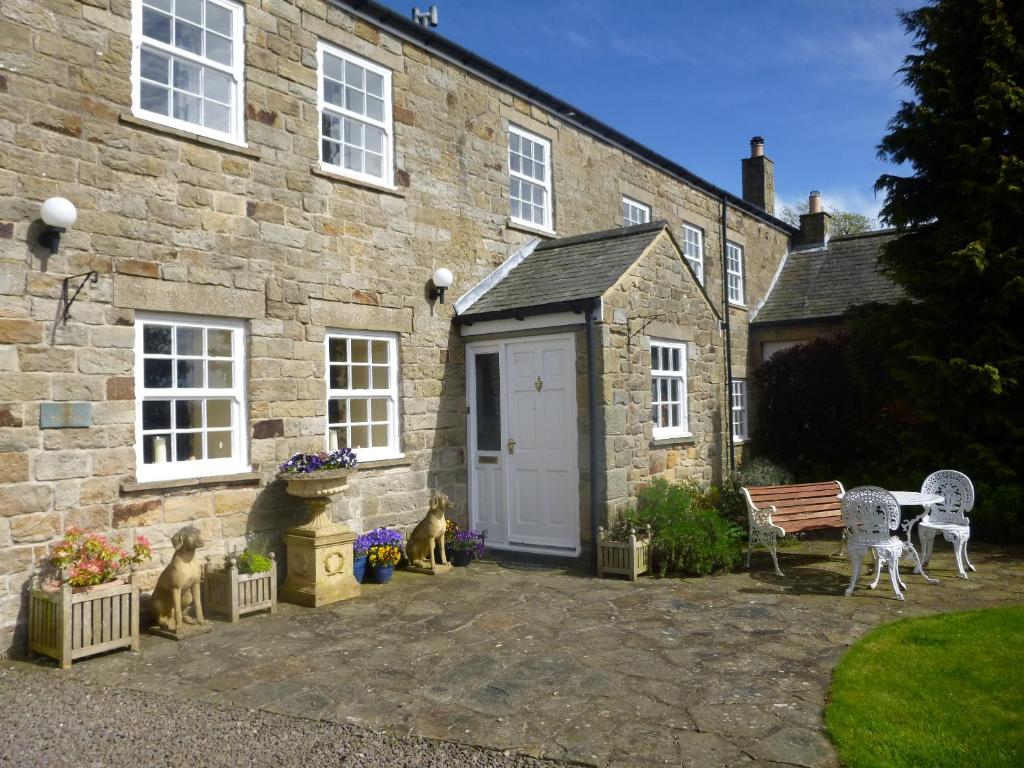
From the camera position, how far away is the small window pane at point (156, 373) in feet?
23.7

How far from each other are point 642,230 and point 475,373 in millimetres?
2999

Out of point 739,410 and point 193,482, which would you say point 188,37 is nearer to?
point 193,482

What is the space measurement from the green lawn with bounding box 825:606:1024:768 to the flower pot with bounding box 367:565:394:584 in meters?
4.67

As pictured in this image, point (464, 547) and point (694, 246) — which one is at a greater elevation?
point (694, 246)

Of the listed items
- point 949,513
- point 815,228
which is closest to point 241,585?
point 949,513

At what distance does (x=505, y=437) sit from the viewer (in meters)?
10.1

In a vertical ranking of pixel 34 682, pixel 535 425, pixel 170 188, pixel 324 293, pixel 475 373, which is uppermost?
pixel 170 188

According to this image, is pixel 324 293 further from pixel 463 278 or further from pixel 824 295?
pixel 824 295

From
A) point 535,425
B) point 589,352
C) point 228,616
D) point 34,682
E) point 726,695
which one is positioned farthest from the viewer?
point 535,425

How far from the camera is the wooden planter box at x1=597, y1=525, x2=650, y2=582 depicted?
859 cm

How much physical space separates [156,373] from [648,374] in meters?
5.73

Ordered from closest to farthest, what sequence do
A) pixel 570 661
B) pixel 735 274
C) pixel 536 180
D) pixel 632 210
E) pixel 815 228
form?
pixel 570 661 < pixel 536 180 < pixel 632 210 < pixel 735 274 < pixel 815 228

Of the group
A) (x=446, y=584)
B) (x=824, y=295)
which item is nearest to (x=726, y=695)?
(x=446, y=584)

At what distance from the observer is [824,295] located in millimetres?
18047
